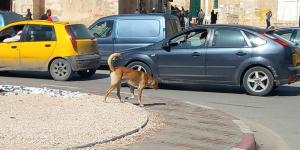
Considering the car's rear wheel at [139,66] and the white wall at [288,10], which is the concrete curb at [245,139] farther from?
the white wall at [288,10]

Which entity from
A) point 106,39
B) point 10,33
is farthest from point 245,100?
point 10,33

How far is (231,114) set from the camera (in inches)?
420

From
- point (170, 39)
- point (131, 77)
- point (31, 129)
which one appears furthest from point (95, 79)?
point (31, 129)

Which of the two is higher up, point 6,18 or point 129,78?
point 6,18

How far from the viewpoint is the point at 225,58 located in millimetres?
13375

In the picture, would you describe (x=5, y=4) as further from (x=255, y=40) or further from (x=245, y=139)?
(x=245, y=139)

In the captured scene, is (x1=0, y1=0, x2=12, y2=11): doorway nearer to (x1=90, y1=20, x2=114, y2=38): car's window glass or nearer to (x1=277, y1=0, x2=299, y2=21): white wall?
(x1=277, y1=0, x2=299, y2=21): white wall

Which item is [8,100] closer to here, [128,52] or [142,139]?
[142,139]

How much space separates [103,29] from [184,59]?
5579mm

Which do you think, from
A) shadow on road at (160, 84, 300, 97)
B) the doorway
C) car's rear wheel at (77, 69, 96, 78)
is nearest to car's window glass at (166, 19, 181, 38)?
car's rear wheel at (77, 69, 96, 78)

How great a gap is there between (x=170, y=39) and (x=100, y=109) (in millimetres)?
4985

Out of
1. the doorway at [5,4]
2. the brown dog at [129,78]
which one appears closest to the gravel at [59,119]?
the brown dog at [129,78]

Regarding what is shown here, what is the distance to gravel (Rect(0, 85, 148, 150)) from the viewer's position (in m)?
7.08

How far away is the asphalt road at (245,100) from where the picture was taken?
29.7 ft
